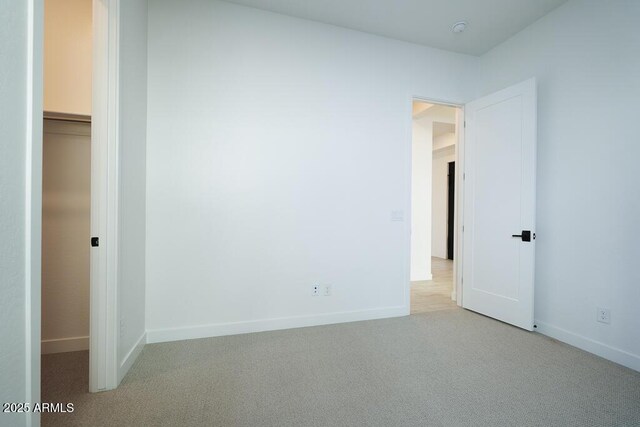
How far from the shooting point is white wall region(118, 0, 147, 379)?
189 centimetres

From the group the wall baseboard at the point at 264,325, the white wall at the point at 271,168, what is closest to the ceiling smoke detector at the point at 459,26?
the white wall at the point at 271,168

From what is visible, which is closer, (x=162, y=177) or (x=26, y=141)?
(x=26, y=141)

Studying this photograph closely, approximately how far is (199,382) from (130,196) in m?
1.39

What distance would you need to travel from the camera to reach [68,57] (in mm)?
2160

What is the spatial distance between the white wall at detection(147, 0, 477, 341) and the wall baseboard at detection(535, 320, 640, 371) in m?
1.33

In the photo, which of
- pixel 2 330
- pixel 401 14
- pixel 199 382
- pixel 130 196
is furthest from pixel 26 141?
pixel 401 14

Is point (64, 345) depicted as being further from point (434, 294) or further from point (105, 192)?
point (434, 294)

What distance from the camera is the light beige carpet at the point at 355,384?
1.54 metres

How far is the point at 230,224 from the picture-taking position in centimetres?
260

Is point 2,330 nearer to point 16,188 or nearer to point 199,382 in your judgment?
point 16,188

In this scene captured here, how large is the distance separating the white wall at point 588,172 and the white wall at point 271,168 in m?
1.21

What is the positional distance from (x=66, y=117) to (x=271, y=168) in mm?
1610

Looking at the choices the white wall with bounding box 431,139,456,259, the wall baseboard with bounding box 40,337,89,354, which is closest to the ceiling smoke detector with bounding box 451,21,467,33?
the wall baseboard with bounding box 40,337,89,354

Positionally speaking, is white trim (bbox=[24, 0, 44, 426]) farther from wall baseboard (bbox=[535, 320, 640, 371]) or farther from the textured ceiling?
wall baseboard (bbox=[535, 320, 640, 371])
